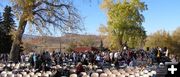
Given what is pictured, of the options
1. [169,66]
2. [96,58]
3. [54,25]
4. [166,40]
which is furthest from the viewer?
[166,40]

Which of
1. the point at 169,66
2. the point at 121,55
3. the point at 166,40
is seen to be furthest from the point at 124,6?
the point at 169,66

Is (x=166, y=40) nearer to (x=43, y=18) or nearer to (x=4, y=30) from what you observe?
(x=4, y=30)

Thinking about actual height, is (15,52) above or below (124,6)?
below

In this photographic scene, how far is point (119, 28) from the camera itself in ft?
252

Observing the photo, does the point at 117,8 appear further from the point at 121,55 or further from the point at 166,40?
the point at 166,40

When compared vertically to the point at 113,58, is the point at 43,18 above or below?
above

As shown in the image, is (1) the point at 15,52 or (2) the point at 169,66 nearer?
(2) the point at 169,66

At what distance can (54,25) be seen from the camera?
4419 centimetres

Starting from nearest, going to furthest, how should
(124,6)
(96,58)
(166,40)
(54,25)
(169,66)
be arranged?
(169,66), (96,58), (54,25), (124,6), (166,40)

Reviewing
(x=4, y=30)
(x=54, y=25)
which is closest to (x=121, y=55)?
(x=54, y=25)

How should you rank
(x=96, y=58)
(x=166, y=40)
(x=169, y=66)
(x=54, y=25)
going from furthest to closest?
(x=166, y=40)
(x=54, y=25)
(x=96, y=58)
(x=169, y=66)

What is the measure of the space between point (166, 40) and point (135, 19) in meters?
38.8

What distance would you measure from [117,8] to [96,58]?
35.2 metres

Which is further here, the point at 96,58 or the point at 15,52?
the point at 15,52
